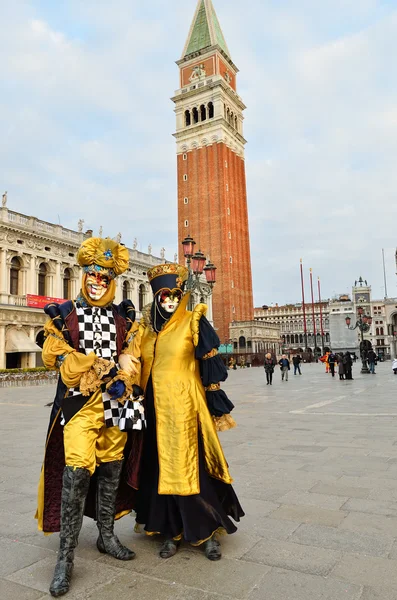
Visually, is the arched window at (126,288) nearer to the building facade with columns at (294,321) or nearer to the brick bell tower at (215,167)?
the brick bell tower at (215,167)

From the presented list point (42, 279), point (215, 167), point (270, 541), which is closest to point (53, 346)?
point (270, 541)

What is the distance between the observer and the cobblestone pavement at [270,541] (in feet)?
7.83

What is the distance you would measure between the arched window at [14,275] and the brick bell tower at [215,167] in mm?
28425

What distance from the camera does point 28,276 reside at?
30469 millimetres

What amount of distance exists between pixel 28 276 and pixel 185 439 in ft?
98.6

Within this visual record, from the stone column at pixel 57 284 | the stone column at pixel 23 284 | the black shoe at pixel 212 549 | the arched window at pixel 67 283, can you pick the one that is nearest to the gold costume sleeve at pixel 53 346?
the black shoe at pixel 212 549

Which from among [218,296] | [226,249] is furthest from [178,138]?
[218,296]

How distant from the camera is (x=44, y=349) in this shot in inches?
111

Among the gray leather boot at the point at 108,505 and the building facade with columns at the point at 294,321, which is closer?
the gray leather boot at the point at 108,505

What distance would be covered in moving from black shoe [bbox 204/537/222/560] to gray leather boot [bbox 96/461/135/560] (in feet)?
1.54

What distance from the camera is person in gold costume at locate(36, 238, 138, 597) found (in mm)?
2611

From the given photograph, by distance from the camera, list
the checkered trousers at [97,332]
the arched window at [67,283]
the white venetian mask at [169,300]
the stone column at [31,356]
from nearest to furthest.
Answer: the checkered trousers at [97,332] → the white venetian mask at [169,300] → the stone column at [31,356] → the arched window at [67,283]

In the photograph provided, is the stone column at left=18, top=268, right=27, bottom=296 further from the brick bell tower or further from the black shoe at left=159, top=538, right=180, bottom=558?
the black shoe at left=159, top=538, right=180, bottom=558

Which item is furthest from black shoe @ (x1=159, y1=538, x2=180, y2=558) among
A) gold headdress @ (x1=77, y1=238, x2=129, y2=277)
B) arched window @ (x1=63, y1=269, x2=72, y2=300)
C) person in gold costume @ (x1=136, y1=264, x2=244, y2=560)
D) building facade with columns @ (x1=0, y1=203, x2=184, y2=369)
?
arched window @ (x1=63, y1=269, x2=72, y2=300)
